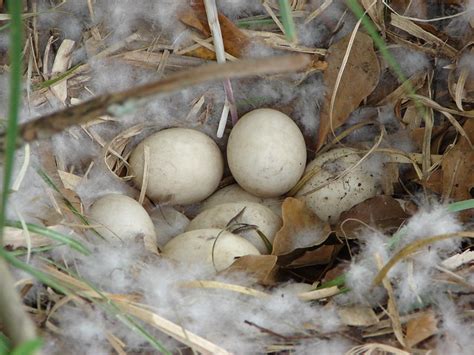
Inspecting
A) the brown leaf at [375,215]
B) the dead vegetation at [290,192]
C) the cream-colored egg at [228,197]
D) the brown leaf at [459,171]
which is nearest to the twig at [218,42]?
the dead vegetation at [290,192]

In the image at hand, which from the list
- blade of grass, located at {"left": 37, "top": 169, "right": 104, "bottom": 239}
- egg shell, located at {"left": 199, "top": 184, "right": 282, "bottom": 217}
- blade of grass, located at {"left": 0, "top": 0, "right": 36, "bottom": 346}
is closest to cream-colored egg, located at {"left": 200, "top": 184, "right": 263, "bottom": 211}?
egg shell, located at {"left": 199, "top": 184, "right": 282, "bottom": 217}

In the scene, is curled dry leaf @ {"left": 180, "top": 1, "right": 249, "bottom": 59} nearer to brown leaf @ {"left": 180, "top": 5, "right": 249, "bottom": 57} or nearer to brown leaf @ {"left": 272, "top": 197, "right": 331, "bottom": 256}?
brown leaf @ {"left": 180, "top": 5, "right": 249, "bottom": 57}

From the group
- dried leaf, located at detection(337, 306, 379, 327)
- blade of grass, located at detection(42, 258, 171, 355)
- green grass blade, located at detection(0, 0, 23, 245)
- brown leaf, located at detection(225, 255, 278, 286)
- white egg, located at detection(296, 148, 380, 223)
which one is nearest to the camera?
green grass blade, located at detection(0, 0, 23, 245)

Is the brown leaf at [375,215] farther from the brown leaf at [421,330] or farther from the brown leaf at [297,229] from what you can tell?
the brown leaf at [421,330]

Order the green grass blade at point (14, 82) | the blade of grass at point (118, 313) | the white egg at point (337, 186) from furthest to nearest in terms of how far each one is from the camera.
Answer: the white egg at point (337, 186)
the blade of grass at point (118, 313)
the green grass blade at point (14, 82)

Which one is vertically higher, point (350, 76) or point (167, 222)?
point (350, 76)

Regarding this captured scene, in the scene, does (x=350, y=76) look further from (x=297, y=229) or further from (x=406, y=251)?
(x=406, y=251)

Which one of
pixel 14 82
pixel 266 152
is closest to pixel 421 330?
pixel 266 152
